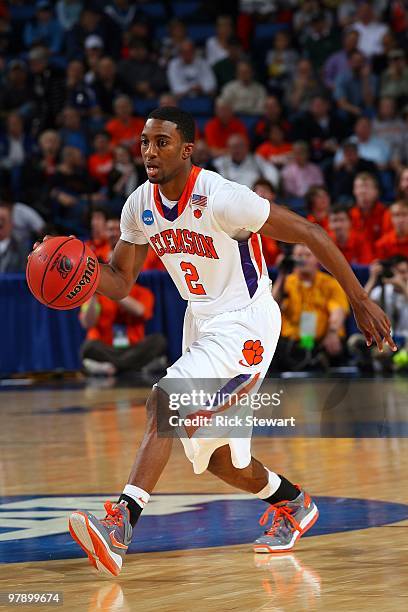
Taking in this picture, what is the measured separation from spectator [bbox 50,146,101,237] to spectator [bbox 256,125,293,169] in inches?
93.9

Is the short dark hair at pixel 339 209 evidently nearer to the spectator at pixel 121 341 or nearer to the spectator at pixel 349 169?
the spectator at pixel 349 169

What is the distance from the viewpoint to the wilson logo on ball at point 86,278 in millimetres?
5637

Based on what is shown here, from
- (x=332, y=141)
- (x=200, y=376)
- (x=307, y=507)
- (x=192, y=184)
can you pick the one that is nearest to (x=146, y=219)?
(x=192, y=184)

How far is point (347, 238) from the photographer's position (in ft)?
46.4

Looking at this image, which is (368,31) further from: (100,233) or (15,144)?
(100,233)

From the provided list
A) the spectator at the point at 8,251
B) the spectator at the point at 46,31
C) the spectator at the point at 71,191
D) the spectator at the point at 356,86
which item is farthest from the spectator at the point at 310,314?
the spectator at the point at 46,31

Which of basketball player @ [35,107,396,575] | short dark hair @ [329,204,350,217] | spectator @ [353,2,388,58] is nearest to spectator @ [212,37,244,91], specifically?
spectator @ [353,2,388,58]

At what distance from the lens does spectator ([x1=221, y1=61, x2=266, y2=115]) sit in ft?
61.0

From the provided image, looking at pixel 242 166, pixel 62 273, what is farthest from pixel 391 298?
pixel 62 273

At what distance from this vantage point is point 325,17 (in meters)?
19.2

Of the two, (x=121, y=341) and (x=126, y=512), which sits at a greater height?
(x=126, y=512)

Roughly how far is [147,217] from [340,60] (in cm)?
1345

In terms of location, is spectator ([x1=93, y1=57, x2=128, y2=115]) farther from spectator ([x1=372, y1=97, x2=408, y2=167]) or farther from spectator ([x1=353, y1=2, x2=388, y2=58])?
spectator ([x1=372, y1=97, x2=408, y2=167])

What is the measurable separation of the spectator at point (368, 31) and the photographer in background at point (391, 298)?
6018 mm
